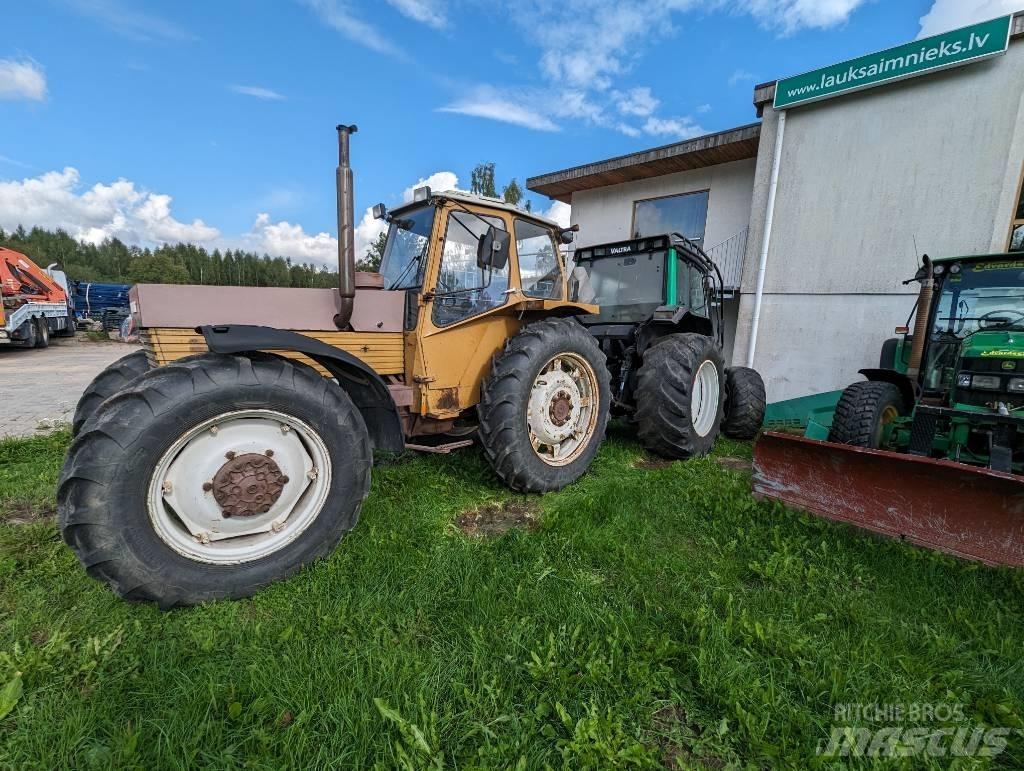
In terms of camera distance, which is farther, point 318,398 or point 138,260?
point 138,260

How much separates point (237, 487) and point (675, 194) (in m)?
10.2

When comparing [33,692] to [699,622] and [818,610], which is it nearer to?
[699,622]

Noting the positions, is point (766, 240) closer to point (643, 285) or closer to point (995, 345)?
point (643, 285)

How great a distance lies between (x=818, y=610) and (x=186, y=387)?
2935 millimetres

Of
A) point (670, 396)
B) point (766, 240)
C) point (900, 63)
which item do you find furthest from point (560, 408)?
point (900, 63)

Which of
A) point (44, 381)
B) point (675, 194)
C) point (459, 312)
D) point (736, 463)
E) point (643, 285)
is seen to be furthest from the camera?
point (675, 194)

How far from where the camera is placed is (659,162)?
30.3 feet

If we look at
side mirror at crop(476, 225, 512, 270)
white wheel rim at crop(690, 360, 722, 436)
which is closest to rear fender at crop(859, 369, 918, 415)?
white wheel rim at crop(690, 360, 722, 436)

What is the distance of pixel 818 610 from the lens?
6.69 feet

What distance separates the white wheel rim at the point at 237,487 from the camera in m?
1.95

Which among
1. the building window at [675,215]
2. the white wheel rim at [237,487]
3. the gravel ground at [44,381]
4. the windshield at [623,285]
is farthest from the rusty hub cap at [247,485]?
the building window at [675,215]

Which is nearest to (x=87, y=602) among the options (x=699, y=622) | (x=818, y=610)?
(x=699, y=622)

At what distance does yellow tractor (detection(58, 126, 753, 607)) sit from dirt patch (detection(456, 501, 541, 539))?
6.5 inches

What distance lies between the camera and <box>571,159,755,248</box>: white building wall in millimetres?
8961
